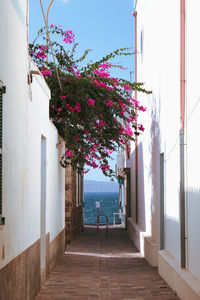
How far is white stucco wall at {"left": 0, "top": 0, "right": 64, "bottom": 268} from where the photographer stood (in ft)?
17.0

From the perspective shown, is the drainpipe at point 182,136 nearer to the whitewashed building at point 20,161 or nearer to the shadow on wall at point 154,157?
the whitewashed building at point 20,161

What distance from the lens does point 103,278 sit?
388 inches

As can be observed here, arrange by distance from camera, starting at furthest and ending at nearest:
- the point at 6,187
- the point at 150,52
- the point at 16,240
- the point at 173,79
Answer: the point at 150,52
the point at 173,79
the point at 16,240
the point at 6,187

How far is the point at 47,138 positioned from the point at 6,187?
4.30m

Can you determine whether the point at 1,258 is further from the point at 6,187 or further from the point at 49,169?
the point at 49,169

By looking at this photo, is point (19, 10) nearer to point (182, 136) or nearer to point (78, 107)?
point (182, 136)

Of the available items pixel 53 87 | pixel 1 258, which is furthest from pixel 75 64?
pixel 1 258

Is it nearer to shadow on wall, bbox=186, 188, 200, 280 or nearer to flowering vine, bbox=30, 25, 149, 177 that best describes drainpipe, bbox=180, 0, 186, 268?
shadow on wall, bbox=186, 188, 200, 280

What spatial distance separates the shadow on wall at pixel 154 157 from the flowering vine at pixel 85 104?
60 cm

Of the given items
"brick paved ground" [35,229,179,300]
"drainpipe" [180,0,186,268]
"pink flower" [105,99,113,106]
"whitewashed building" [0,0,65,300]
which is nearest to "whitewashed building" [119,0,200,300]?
"drainpipe" [180,0,186,268]

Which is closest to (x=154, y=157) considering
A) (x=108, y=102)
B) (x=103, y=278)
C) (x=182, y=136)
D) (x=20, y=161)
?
(x=108, y=102)

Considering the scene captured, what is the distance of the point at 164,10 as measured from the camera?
10.5 meters

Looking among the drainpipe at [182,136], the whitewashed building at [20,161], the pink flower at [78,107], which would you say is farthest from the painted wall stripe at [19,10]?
the pink flower at [78,107]

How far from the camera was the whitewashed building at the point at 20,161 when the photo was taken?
5110 millimetres
